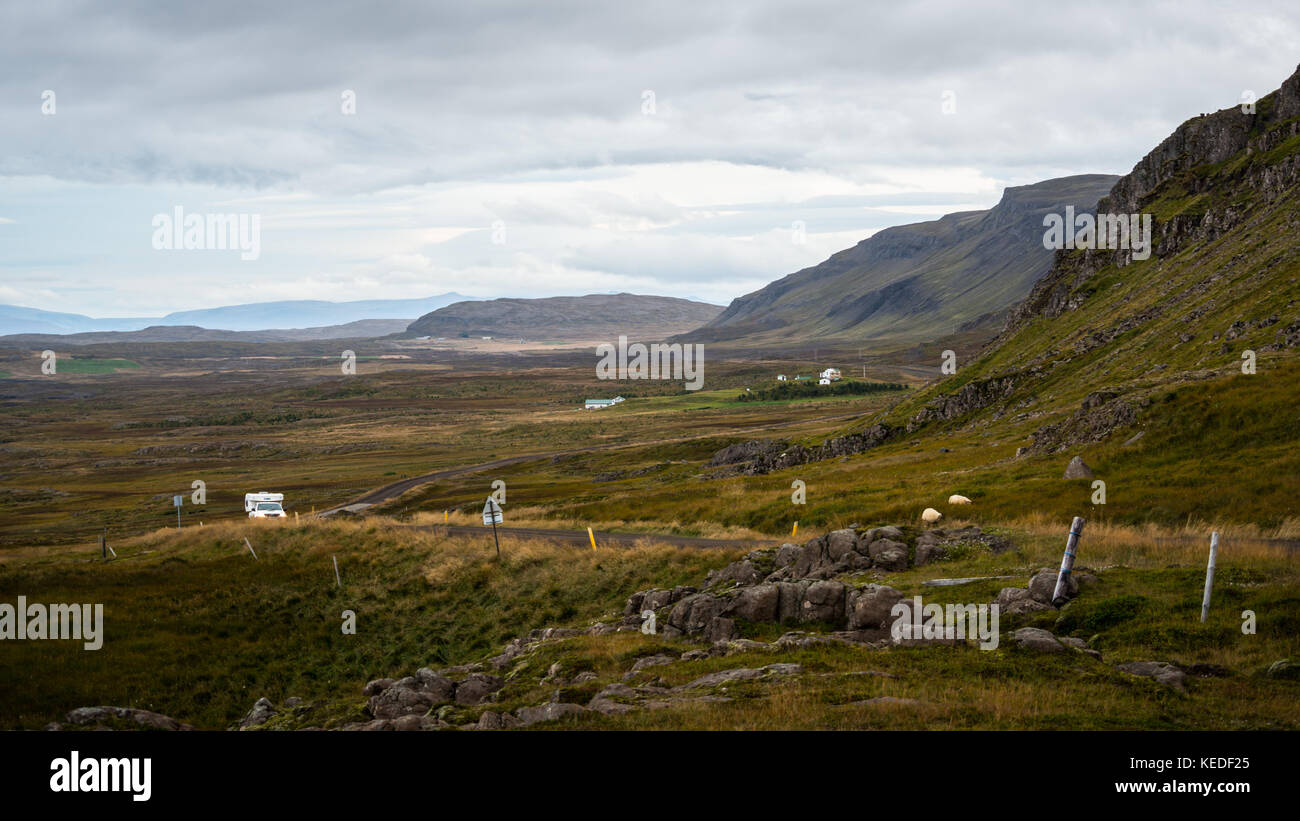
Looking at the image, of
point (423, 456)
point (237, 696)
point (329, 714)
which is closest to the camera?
point (329, 714)

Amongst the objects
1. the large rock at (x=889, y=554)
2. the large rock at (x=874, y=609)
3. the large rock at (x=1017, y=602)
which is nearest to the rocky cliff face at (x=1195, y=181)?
the large rock at (x=889, y=554)

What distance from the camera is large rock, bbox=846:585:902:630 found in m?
19.1

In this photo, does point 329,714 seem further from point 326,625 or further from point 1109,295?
point 1109,295

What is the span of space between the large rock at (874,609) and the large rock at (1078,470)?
18649mm

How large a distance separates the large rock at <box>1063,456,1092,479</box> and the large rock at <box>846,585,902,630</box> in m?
18.6

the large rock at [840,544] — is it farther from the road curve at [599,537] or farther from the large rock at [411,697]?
the large rock at [411,697]

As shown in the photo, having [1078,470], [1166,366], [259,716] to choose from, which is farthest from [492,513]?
[1166,366]

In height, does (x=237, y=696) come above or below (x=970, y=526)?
below

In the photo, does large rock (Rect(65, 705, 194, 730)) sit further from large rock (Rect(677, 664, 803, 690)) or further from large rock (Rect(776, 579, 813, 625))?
large rock (Rect(776, 579, 813, 625))

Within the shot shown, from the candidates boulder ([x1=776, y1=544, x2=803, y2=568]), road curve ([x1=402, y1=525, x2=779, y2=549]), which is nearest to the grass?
road curve ([x1=402, y1=525, x2=779, y2=549])

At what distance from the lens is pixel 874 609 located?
63.0 feet

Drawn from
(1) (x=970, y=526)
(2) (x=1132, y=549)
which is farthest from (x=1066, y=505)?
(2) (x=1132, y=549)
